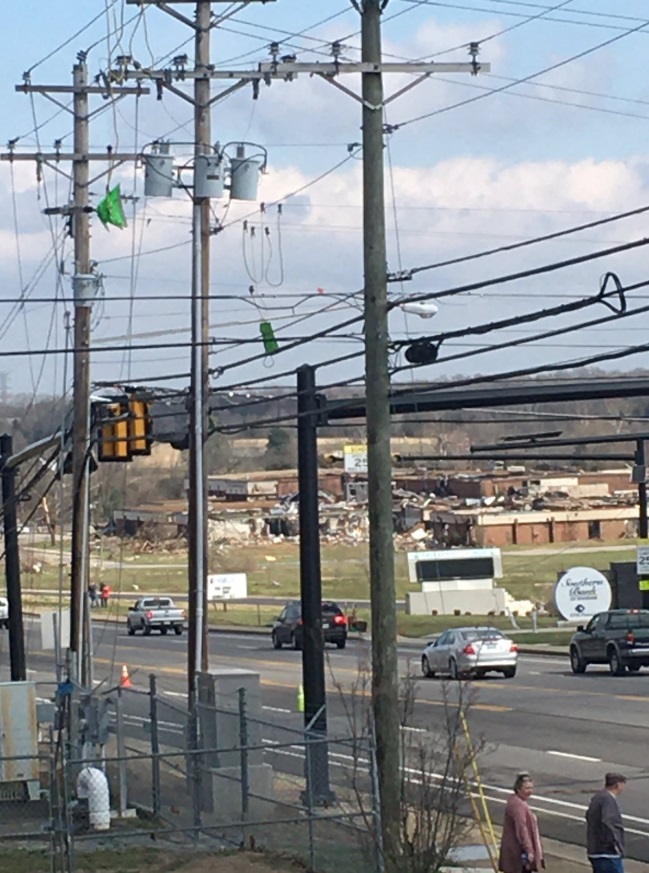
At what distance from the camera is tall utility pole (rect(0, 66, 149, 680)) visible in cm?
2533

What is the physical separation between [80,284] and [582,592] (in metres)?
32.6

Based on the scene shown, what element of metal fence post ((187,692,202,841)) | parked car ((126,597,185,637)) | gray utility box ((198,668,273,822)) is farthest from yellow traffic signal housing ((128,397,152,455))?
parked car ((126,597,185,637))

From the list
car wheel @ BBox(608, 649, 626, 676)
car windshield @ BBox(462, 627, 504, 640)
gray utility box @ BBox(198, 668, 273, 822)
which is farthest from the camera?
car wheel @ BBox(608, 649, 626, 676)

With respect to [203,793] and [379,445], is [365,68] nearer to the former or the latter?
[379,445]

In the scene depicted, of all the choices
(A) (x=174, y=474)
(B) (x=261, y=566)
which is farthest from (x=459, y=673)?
(A) (x=174, y=474)

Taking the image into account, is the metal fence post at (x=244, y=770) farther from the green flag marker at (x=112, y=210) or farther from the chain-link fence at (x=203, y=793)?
the green flag marker at (x=112, y=210)

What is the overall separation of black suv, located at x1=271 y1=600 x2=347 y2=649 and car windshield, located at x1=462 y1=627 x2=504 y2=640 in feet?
39.4

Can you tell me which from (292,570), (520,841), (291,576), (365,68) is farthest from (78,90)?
(292,570)

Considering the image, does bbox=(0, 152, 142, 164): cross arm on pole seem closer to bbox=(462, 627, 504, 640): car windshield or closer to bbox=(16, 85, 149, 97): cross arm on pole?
bbox=(16, 85, 149, 97): cross arm on pole

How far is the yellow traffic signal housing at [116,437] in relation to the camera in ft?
74.4

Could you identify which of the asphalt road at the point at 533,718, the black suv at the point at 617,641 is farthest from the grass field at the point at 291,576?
the black suv at the point at 617,641

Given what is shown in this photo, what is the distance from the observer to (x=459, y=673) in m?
37.3

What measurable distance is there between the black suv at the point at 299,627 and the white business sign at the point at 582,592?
790 cm

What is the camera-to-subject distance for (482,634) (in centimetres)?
Answer: 3866
